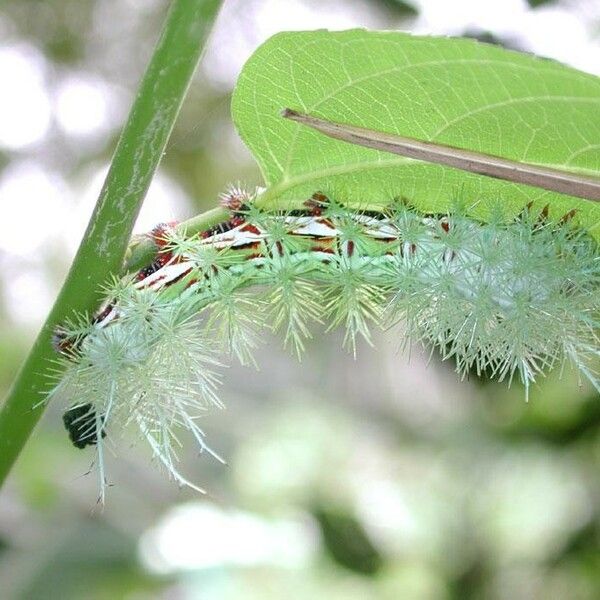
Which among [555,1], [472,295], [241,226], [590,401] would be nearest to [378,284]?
[472,295]

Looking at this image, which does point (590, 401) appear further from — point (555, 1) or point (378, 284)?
point (378, 284)

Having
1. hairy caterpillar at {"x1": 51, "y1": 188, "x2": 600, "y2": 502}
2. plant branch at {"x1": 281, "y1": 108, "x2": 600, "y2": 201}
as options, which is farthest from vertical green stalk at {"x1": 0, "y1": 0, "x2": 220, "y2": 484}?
hairy caterpillar at {"x1": 51, "y1": 188, "x2": 600, "y2": 502}

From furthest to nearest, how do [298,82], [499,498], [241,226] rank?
[499,498] < [241,226] < [298,82]

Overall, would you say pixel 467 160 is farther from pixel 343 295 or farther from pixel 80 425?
pixel 80 425

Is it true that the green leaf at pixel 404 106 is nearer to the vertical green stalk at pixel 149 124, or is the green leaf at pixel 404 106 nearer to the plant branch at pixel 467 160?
the plant branch at pixel 467 160

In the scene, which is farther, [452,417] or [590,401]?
[452,417]

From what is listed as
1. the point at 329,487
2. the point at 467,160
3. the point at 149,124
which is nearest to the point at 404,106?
the point at 467,160

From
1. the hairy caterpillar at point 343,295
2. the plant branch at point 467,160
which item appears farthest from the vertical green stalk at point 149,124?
the hairy caterpillar at point 343,295
